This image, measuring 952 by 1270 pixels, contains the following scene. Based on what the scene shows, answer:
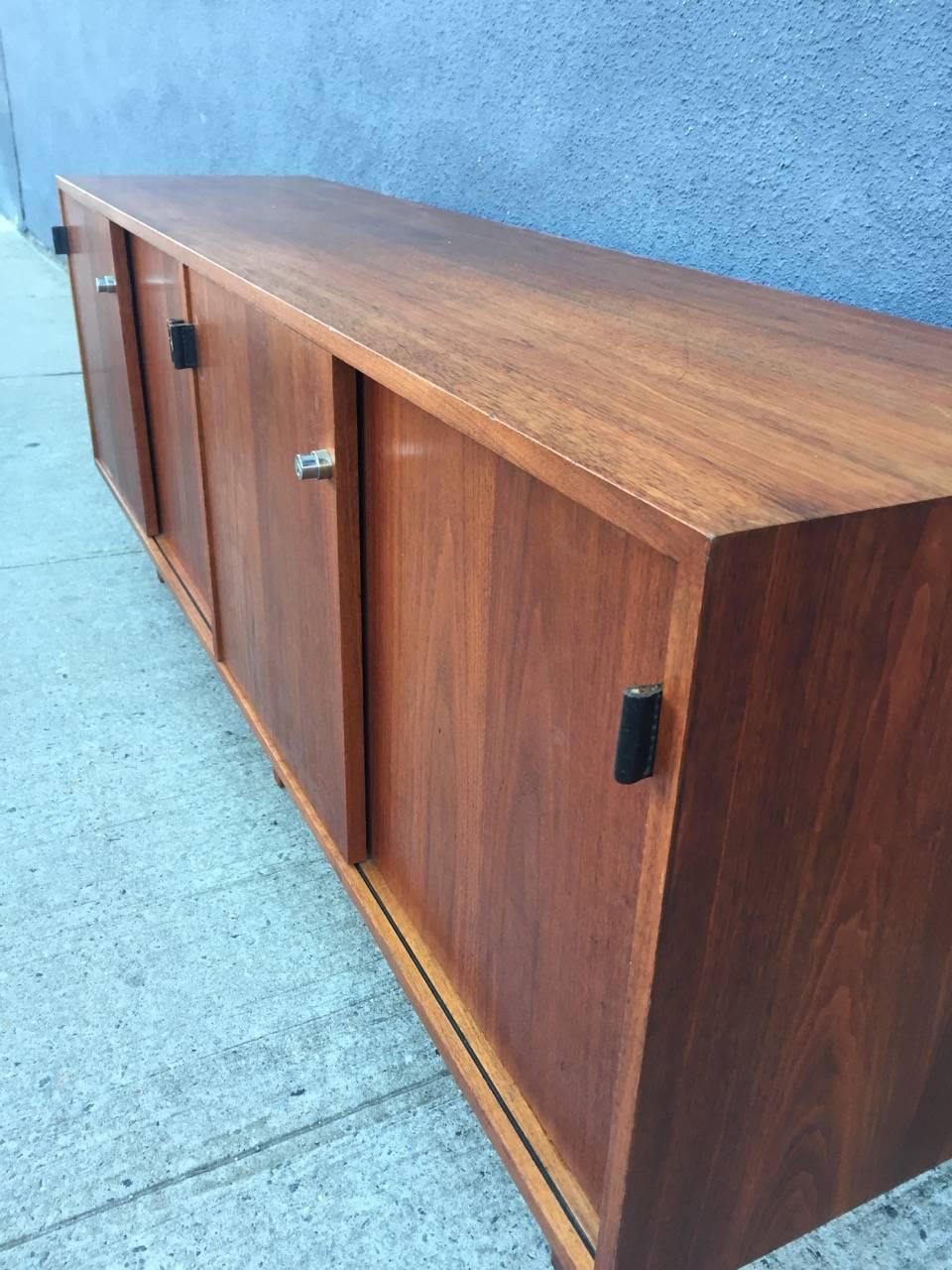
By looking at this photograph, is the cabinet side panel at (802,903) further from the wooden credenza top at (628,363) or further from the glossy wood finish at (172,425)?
the glossy wood finish at (172,425)

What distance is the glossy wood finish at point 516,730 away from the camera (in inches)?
27.0

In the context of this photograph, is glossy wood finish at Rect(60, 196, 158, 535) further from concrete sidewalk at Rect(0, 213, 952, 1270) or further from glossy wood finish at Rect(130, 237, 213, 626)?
concrete sidewalk at Rect(0, 213, 952, 1270)

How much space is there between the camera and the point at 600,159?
1.39m

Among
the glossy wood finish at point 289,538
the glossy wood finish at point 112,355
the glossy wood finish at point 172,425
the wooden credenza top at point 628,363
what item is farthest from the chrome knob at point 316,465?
the glossy wood finish at point 112,355

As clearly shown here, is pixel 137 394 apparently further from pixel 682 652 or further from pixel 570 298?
pixel 682 652

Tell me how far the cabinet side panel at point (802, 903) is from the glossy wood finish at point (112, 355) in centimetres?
158

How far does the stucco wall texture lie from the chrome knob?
0.54 meters

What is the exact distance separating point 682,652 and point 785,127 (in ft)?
2.60

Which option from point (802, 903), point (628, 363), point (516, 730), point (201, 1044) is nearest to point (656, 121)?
point (628, 363)

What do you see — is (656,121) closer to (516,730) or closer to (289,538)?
(289,538)

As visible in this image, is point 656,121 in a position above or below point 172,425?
above

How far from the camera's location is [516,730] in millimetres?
808

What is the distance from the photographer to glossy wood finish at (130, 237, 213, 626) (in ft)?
5.13

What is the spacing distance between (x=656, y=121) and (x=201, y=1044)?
3.87 ft
